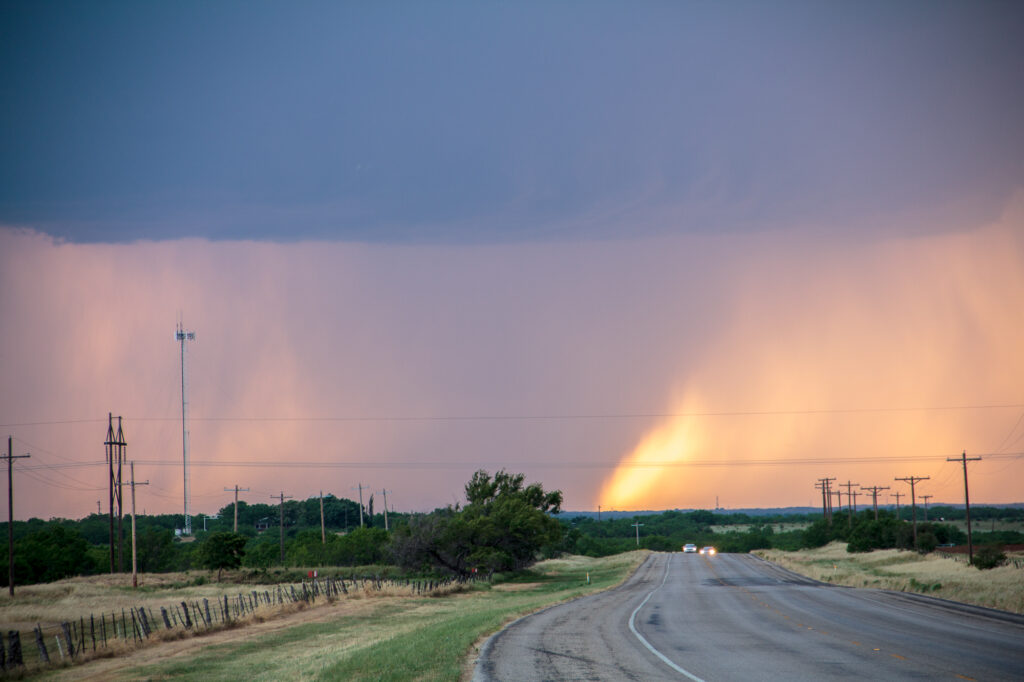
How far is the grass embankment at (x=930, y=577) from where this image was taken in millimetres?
39969

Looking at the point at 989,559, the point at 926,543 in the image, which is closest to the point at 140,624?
the point at 989,559

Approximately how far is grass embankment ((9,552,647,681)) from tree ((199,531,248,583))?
3333cm

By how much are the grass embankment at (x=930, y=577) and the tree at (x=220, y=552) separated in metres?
52.9

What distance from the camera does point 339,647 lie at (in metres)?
31.0

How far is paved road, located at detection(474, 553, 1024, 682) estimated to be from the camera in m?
19.6

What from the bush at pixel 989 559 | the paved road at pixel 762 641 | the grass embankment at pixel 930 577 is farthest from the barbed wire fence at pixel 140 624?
the bush at pixel 989 559

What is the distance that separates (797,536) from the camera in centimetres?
17612

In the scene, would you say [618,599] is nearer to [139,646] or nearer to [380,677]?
[139,646]

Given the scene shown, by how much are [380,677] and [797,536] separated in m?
170

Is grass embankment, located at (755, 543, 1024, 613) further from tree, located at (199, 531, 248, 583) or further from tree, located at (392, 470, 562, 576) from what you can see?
tree, located at (199, 531, 248, 583)

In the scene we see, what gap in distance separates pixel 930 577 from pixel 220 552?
201ft

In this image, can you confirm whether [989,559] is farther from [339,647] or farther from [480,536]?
[339,647]

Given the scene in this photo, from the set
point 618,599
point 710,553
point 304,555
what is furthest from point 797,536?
point 618,599

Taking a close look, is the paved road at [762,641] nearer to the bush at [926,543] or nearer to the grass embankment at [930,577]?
the grass embankment at [930,577]
